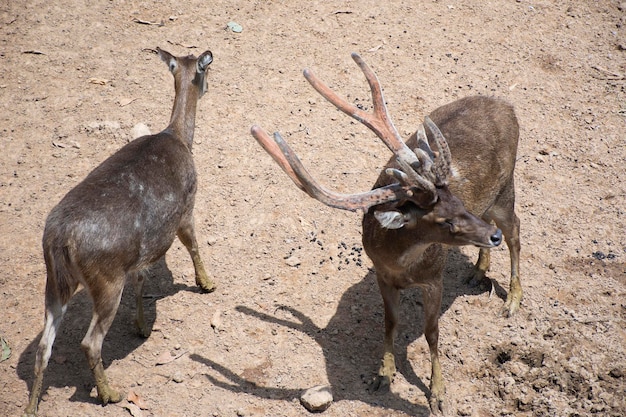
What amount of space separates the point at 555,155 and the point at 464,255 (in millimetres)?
2175

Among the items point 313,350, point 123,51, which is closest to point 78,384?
point 313,350

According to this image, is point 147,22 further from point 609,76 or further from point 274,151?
point 609,76

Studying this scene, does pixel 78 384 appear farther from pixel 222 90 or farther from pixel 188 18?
pixel 188 18

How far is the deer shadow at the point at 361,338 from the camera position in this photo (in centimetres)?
606

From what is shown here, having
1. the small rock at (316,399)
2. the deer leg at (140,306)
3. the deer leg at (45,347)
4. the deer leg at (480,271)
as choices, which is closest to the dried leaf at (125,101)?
the deer leg at (140,306)

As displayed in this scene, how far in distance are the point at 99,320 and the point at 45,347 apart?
480 millimetres

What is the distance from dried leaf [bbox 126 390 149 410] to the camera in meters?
5.75

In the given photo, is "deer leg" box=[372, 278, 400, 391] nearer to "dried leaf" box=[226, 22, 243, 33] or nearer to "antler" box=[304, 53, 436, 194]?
"antler" box=[304, 53, 436, 194]

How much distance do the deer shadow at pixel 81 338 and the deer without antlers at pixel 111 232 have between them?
24 cm

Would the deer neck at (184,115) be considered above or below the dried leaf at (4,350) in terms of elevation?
above

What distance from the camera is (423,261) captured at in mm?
5605

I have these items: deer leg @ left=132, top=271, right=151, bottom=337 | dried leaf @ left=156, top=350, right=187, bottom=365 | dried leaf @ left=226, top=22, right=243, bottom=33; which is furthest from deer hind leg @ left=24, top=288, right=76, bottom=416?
dried leaf @ left=226, top=22, right=243, bottom=33

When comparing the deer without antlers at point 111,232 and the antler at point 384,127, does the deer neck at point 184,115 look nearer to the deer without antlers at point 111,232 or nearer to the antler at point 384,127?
the deer without antlers at point 111,232

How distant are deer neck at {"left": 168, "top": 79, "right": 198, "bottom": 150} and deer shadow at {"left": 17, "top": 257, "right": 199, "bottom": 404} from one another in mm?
1519
